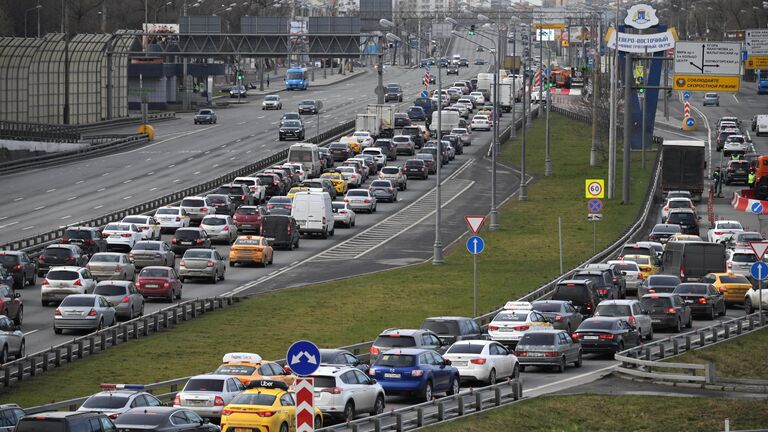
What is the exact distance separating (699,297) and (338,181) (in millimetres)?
39023

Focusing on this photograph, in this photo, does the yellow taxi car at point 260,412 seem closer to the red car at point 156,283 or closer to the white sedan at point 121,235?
the red car at point 156,283

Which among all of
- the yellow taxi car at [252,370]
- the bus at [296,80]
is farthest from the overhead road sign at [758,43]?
the bus at [296,80]

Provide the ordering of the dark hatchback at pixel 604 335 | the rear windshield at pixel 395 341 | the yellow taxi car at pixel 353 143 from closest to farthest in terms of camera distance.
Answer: the rear windshield at pixel 395 341
the dark hatchback at pixel 604 335
the yellow taxi car at pixel 353 143

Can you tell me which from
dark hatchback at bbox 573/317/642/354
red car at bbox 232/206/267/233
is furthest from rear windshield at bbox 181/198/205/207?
dark hatchback at bbox 573/317/642/354

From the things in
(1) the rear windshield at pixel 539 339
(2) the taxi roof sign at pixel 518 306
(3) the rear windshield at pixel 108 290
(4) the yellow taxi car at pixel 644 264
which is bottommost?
(4) the yellow taxi car at pixel 644 264

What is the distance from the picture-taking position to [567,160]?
110 m

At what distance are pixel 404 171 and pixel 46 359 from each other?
5899 cm

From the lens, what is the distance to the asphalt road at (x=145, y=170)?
77.1 m

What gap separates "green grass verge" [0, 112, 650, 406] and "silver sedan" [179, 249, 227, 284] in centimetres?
339

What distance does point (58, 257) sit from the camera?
58281mm

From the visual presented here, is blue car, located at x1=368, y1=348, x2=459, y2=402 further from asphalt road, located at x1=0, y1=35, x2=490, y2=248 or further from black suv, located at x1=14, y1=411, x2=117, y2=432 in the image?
asphalt road, located at x1=0, y1=35, x2=490, y2=248

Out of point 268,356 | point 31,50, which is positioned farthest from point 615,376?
point 31,50

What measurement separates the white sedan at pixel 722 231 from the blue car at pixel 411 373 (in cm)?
3720

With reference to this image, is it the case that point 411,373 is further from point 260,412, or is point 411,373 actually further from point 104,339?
point 104,339
